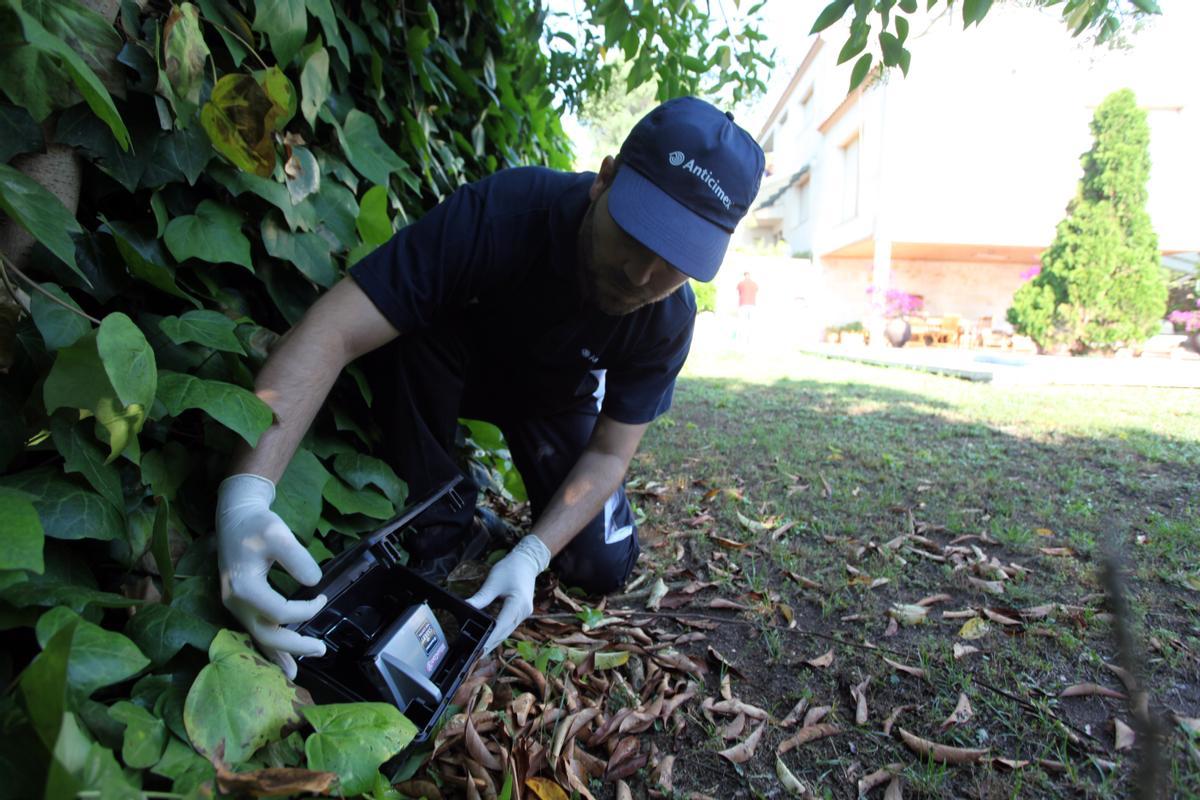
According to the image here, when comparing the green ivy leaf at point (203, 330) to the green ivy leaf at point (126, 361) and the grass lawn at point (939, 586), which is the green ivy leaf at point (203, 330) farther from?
the grass lawn at point (939, 586)

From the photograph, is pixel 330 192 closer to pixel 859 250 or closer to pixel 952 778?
Answer: pixel 952 778

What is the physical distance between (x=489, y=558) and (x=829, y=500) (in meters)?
1.57

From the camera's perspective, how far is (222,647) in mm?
956

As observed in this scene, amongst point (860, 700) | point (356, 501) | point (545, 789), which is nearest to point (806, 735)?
point (860, 700)

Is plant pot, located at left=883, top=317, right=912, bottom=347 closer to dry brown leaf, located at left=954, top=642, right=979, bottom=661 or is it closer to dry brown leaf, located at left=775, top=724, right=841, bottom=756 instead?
dry brown leaf, located at left=954, top=642, right=979, bottom=661

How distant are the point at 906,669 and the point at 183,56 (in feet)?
6.56

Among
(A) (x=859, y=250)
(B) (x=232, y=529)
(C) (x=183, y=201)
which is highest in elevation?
(A) (x=859, y=250)

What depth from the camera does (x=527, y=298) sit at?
1.96 m

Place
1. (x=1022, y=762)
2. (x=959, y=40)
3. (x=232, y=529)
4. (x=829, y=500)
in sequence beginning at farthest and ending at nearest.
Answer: (x=959, y=40)
(x=829, y=500)
(x=1022, y=762)
(x=232, y=529)

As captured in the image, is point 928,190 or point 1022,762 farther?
point 928,190

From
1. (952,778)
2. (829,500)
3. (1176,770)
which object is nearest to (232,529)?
(952,778)

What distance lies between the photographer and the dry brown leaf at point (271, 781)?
0.80m

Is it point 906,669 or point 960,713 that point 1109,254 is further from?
point 960,713

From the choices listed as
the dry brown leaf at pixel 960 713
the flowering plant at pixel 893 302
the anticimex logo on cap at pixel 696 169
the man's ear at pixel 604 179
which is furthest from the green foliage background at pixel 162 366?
the flowering plant at pixel 893 302
